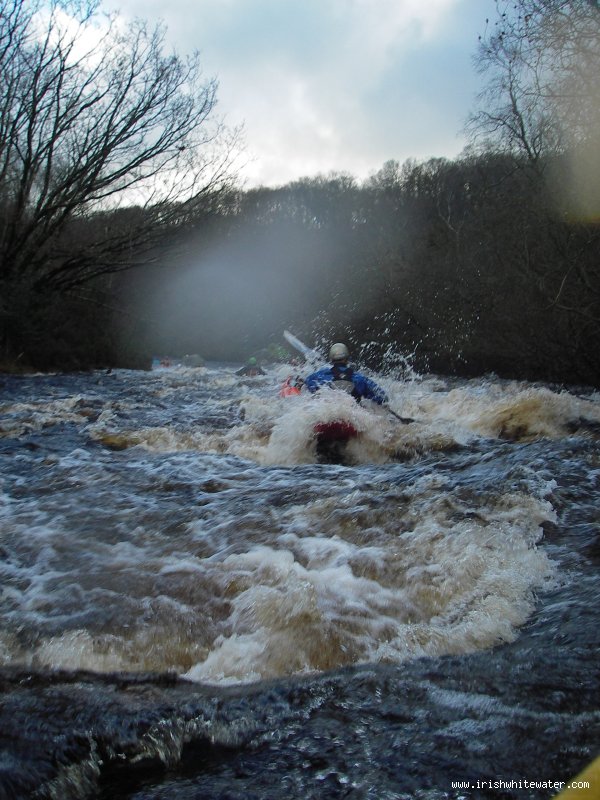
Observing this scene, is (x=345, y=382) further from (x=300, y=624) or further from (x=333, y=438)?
(x=300, y=624)

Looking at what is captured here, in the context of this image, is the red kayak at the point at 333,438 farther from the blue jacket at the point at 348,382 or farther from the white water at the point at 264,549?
the blue jacket at the point at 348,382

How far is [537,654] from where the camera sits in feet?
7.08

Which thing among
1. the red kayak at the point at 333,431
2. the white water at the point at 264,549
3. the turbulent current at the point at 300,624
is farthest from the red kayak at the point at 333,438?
the turbulent current at the point at 300,624

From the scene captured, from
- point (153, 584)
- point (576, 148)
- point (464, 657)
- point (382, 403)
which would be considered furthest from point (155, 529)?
point (576, 148)

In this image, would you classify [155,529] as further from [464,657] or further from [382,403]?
[382,403]

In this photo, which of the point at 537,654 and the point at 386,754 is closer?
the point at 386,754

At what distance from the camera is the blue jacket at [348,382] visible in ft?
23.8

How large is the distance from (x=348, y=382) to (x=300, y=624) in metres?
4.98

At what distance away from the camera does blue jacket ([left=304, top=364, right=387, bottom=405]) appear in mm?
7258

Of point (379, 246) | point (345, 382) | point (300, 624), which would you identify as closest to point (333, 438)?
point (345, 382)

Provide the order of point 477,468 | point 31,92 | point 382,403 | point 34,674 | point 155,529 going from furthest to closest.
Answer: point 31,92
point 382,403
point 477,468
point 155,529
point 34,674

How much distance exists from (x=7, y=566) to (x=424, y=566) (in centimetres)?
225

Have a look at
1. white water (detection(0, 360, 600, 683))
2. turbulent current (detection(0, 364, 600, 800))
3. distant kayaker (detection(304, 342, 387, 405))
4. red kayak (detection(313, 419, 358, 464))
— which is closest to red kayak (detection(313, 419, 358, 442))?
red kayak (detection(313, 419, 358, 464))

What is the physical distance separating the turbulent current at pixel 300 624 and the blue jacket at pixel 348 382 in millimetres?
1581
